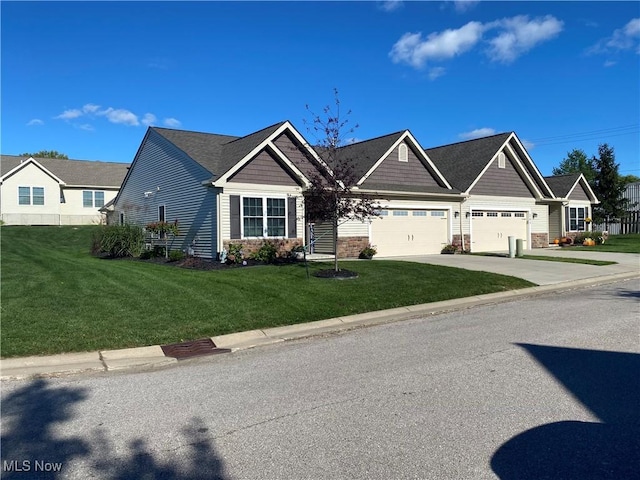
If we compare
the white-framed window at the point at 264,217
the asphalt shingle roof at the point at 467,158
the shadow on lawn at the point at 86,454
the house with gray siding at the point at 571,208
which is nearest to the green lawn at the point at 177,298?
the shadow on lawn at the point at 86,454

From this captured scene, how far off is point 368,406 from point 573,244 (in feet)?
99.4

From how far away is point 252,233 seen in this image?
57.3ft

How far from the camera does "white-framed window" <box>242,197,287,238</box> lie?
56.9 ft

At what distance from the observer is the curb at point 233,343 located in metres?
6.10

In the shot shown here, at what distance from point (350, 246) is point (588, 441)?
16.6m

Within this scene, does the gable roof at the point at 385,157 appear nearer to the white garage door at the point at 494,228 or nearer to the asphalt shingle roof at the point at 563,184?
the white garage door at the point at 494,228

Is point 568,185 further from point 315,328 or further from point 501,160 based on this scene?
point 315,328

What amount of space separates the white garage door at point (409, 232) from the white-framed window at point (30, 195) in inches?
1112

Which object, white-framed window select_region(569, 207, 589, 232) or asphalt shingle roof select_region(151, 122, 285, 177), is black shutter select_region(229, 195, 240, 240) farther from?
white-framed window select_region(569, 207, 589, 232)

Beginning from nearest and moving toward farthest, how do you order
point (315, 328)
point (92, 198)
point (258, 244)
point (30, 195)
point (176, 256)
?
point (315, 328) → point (258, 244) → point (176, 256) → point (30, 195) → point (92, 198)

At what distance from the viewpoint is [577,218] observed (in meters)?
32.2

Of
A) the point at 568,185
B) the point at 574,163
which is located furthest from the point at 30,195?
the point at 574,163

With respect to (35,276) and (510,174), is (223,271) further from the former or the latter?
(510,174)

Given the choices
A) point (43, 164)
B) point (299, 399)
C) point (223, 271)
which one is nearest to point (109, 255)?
point (223, 271)
